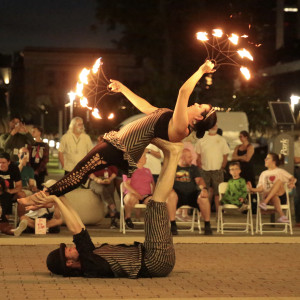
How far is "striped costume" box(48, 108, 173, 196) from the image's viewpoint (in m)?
10.3

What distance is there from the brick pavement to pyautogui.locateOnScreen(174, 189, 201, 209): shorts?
7.80ft

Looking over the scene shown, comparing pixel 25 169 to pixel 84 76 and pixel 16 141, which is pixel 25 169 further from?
pixel 84 76

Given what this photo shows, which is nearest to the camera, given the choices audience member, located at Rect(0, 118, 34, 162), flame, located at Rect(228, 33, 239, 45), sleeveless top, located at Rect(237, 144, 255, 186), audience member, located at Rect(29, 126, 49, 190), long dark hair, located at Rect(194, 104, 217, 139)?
long dark hair, located at Rect(194, 104, 217, 139)

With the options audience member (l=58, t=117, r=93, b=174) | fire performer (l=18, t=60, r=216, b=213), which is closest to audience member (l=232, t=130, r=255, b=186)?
audience member (l=58, t=117, r=93, b=174)

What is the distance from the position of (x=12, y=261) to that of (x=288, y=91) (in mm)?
58177

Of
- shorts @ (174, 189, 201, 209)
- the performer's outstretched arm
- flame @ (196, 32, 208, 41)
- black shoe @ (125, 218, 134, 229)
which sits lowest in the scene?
black shoe @ (125, 218, 134, 229)

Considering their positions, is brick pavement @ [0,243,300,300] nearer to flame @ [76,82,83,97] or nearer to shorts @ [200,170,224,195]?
flame @ [76,82,83,97]

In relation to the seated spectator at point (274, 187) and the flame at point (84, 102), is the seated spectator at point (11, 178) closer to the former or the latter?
the seated spectator at point (274, 187)

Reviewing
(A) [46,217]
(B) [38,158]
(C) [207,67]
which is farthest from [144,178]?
(C) [207,67]

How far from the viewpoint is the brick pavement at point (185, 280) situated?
970cm

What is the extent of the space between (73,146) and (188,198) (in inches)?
117

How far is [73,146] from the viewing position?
1847 centimetres

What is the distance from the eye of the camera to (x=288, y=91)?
227 feet

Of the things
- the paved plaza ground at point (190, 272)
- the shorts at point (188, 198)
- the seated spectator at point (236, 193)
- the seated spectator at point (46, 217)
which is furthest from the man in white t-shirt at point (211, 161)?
the seated spectator at point (46, 217)
